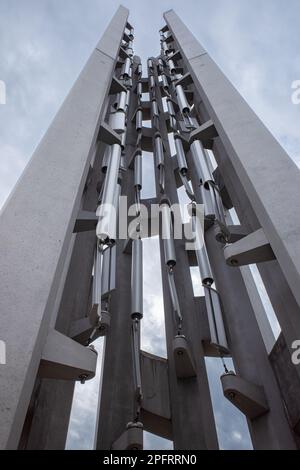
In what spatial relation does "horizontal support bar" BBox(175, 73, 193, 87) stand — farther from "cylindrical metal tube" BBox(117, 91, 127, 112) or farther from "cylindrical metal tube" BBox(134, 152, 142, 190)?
"cylindrical metal tube" BBox(134, 152, 142, 190)

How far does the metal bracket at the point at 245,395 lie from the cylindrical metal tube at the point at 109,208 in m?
1.79

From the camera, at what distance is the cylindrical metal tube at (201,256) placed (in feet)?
13.3

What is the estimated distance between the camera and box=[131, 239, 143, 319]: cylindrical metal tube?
154 inches

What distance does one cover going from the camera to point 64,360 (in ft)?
8.50

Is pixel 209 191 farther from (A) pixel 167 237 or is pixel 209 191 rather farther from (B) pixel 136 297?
(B) pixel 136 297

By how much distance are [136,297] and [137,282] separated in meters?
0.23

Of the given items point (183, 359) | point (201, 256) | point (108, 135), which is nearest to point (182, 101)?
point (108, 135)

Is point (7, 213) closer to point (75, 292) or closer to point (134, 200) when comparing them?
point (75, 292)

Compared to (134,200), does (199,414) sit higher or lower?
lower

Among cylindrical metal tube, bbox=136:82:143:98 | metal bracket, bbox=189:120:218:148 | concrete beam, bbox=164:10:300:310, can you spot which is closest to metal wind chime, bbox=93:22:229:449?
metal bracket, bbox=189:120:218:148

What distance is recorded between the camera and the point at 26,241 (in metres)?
2.93

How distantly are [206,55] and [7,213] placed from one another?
615 cm

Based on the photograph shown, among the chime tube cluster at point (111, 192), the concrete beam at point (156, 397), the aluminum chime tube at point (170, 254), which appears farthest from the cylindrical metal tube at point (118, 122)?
the concrete beam at point (156, 397)

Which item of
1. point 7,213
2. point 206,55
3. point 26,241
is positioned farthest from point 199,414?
point 206,55
